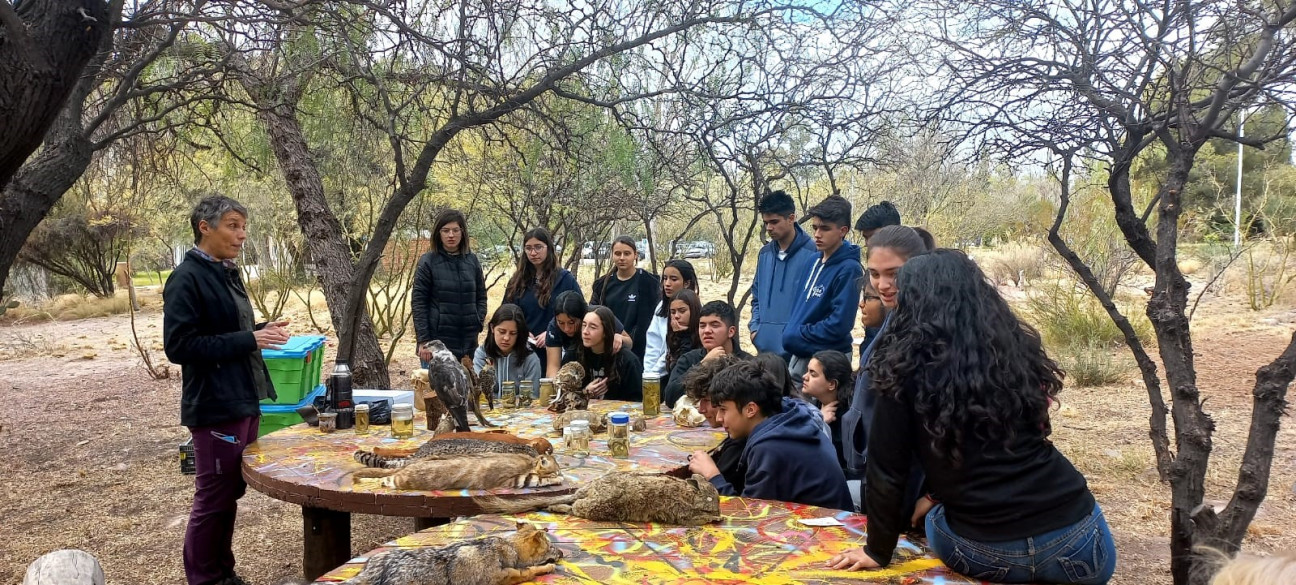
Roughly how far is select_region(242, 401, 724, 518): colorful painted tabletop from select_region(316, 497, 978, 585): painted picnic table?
1.15 feet

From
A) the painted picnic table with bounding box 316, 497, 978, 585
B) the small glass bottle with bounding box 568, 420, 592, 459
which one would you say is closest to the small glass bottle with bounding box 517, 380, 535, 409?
the small glass bottle with bounding box 568, 420, 592, 459

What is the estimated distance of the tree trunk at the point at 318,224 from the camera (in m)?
6.91

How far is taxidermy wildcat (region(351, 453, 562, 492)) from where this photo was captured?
2.92 meters

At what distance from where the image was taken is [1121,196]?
364cm

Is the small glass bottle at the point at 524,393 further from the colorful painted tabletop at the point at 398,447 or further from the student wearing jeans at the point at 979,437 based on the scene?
the student wearing jeans at the point at 979,437

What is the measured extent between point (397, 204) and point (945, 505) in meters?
3.96

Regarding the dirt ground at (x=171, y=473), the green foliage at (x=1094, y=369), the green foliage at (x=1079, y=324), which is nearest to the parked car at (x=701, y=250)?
the green foliage at (x=1079, y=324)

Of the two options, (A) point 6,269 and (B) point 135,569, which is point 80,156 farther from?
(B) point 135,569

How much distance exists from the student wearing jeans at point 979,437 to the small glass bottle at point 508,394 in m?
2.86

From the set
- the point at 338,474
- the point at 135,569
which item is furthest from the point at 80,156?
the point at 338,474

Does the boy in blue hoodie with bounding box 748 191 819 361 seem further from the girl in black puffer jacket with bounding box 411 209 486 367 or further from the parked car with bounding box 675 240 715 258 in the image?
the parked car with bounding box 675 240 715 258

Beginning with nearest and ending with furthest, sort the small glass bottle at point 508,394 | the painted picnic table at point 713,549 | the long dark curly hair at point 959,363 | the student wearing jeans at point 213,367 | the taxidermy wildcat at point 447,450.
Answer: the long dark curly hair at point 959,363 → the painted picnic table at point 713,549 → the taxidermy wildcat at point 447,450 → the student wearing jeans at point 213,367 → the small glass bottle at point 508,394

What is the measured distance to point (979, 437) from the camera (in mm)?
2021

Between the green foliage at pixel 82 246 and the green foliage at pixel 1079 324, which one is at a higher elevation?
the green foliage at pixel 82 246
